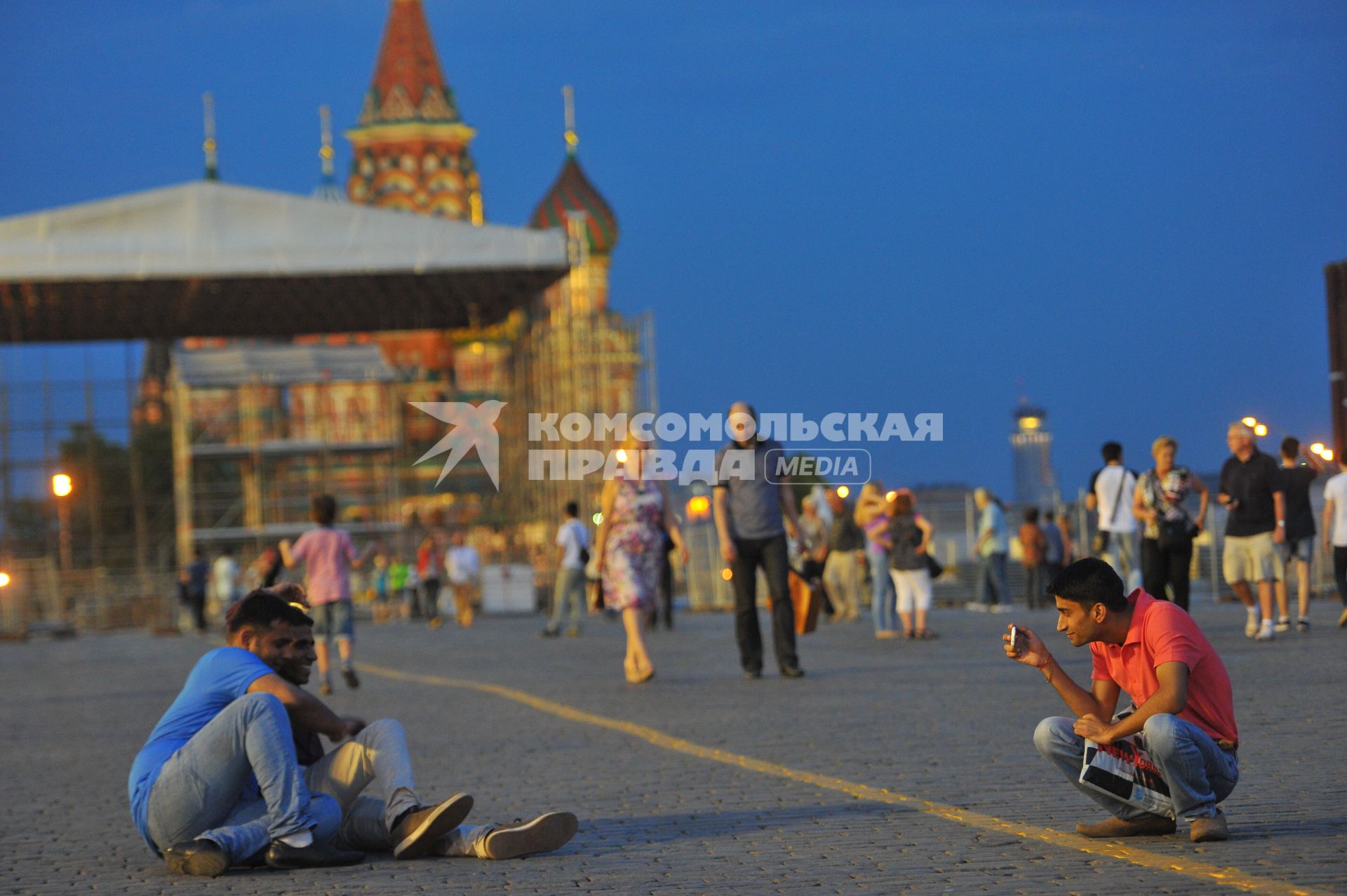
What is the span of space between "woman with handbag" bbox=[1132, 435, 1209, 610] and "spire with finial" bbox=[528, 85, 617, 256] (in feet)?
226

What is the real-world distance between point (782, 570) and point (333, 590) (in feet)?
11.7

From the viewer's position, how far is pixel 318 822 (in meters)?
6.24

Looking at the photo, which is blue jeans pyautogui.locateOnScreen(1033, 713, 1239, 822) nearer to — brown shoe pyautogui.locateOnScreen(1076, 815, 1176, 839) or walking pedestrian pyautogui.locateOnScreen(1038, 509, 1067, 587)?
brown shoe pyautogui.locateOnScreen(1076, 815, 1176, 839)

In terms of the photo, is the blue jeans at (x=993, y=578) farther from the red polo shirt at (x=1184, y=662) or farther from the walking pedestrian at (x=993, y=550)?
the red polo shirt at (x=1184, y=662)

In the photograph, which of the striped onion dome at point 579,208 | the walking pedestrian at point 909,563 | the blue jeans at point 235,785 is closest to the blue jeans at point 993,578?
the walking pedestrian at point 909,563

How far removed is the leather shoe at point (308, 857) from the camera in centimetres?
611

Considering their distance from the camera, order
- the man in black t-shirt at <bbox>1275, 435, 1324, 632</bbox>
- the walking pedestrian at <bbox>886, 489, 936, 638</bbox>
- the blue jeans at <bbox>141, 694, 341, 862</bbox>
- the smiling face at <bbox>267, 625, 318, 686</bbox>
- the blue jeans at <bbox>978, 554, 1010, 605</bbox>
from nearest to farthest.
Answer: the blue jeans at <bbox>141, 694, 341, 862</bbox>
the smiling face at <bbox>267, 625, 318, 686</bbox>
the man in black t-shirt at <bbox>1275, 435, 1324, 632</bbox>
the walking pedestrian at <bbox>886, 489, 936, 638</bbox>
the blue jeans at <bbox>978, 554, 1010, 605</bbox>

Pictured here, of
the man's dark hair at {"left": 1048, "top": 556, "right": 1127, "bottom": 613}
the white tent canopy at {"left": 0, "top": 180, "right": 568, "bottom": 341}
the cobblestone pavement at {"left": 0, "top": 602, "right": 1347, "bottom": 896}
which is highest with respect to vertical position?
the white tent canopy at {"left": 0, "top": 180, "right": 568, "bottom": 341}

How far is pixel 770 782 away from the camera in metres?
7.92

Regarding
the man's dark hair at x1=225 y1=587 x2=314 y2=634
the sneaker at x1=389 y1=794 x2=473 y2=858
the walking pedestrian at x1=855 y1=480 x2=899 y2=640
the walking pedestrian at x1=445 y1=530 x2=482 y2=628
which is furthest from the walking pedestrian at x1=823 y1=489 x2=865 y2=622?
the sneaker at x1=389 y1=794 x2=473 y2=858

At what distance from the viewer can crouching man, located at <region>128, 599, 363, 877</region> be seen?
6008 mm

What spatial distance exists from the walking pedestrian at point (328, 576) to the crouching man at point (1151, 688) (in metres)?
9.45

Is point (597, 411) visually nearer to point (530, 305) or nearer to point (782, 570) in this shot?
point (530, 305)

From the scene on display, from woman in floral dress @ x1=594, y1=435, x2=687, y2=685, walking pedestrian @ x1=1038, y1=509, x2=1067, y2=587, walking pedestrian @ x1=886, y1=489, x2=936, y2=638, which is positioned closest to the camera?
woman in floral dress @ x1=594, y1=435, x2=687, y2=685
